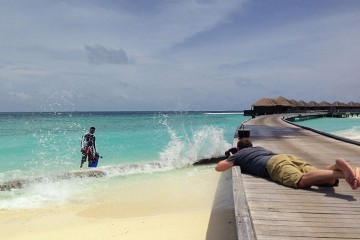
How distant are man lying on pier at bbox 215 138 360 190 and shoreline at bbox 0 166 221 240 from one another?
1.61 m

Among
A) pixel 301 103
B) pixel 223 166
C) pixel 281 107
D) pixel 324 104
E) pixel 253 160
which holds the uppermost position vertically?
pixel 301 103

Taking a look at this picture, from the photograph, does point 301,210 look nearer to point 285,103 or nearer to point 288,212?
point 288,212

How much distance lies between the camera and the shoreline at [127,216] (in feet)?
23.1

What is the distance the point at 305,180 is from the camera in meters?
5.92

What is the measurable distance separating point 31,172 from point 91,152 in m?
3.33

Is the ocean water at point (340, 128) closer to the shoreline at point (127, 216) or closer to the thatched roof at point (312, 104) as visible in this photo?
the shoreline at point (127, 216)

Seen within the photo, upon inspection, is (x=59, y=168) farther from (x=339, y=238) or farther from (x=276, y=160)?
(x=339, y=238)

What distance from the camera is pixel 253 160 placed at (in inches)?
272

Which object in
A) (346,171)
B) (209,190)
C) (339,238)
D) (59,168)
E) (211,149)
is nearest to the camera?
(339,238)

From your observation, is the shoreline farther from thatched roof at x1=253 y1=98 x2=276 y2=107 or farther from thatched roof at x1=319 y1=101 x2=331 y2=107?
thatched roof at x1=319 y1=101 x2=331 y2=107

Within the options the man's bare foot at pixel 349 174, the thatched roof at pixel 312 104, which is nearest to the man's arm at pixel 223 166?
the man's bare foot at pixel 349 174

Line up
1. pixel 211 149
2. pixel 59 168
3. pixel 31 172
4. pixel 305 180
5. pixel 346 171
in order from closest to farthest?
pixel 346 171, pixel 305 180, pixel 31 172, pixel 59 168, pixel 211 149

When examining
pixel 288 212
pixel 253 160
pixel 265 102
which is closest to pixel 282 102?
pixel 265 102

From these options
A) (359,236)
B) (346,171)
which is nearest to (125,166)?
(346,171)
